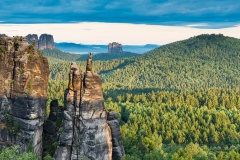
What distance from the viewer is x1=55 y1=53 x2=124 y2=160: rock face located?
176ft

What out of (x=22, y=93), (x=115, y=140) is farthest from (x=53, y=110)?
(x=115, y=140)

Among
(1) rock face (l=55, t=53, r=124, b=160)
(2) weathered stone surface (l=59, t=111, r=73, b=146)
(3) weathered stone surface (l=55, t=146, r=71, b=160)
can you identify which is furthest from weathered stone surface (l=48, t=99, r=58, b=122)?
(3) weathered stone surface (l=55, t=146, r=71, b=160)

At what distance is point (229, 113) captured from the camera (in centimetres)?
13812

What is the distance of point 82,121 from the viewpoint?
53.8m

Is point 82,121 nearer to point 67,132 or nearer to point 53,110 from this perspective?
point 67,132

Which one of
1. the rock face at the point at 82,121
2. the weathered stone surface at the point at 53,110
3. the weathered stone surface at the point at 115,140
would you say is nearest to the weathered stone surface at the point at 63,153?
the rock face at the point at 82,121

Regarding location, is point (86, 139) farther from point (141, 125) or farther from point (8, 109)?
point (141, 125)

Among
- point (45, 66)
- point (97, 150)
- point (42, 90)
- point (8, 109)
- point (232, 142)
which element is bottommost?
point (232, 142)

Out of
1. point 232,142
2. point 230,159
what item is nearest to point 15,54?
point 230,159

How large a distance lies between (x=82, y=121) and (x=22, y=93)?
12993 millimetres

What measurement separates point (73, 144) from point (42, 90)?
40.1 feet

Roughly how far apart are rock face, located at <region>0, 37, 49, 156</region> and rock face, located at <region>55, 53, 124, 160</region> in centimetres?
625

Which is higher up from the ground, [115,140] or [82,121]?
[82,121]

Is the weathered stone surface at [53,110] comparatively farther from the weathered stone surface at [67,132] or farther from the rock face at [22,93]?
the weathered stone surface at [67,132]
